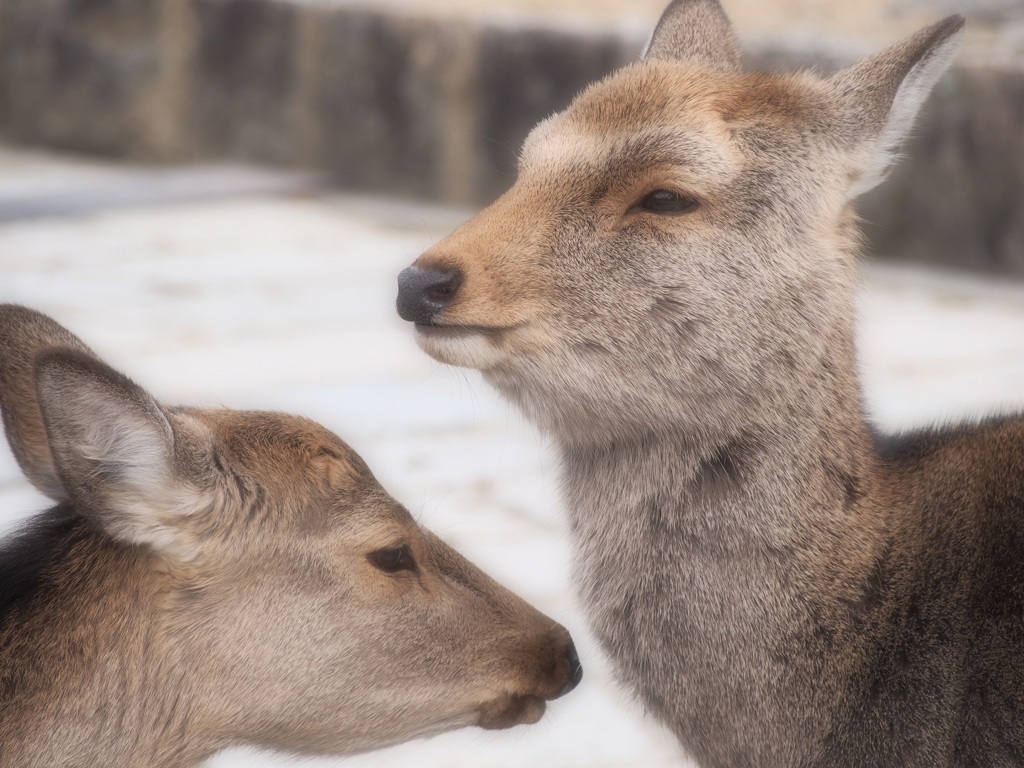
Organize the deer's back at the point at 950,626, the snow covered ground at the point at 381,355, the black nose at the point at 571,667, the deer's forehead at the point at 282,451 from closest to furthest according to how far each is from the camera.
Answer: the deer's back at the point at 950,626
the deer's forehead at the point at 282,451
the black nose at the point at 571,667
the snow covered ground at the point at 381,355

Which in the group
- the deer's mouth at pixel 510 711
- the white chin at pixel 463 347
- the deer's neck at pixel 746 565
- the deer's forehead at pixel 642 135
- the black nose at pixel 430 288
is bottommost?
the deer's mouth at pixel 510 711

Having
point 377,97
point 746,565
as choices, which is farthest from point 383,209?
point 746,565

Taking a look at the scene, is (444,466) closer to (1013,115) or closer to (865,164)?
(865,164)

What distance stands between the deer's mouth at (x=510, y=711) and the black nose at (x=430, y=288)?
Answer: 0.94 m

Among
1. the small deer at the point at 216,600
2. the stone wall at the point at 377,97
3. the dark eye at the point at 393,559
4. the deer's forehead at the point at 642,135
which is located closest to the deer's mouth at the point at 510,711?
the small deer at the point at 216,600

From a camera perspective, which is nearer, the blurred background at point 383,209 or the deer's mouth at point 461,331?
the deer's mouth at point 461,331

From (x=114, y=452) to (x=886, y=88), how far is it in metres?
2.06

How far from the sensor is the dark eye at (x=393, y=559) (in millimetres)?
3328

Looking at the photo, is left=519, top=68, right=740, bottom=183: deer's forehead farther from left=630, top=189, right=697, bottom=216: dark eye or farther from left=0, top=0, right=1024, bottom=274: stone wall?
left=0, top=0, right=1024, bottom=274: stone wall

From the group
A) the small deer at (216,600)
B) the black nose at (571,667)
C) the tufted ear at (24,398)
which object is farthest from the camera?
the black nose at (571,667)

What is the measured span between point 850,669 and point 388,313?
5.43m

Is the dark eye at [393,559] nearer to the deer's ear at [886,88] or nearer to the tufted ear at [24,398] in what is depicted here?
the tufted ear at [24,398]

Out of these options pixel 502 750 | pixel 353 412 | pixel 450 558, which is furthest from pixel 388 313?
pixel 450 558

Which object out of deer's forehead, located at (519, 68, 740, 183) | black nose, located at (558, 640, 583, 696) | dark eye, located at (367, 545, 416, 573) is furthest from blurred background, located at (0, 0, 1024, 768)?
deer's forehead, located at (519, 68, 740, 183)
